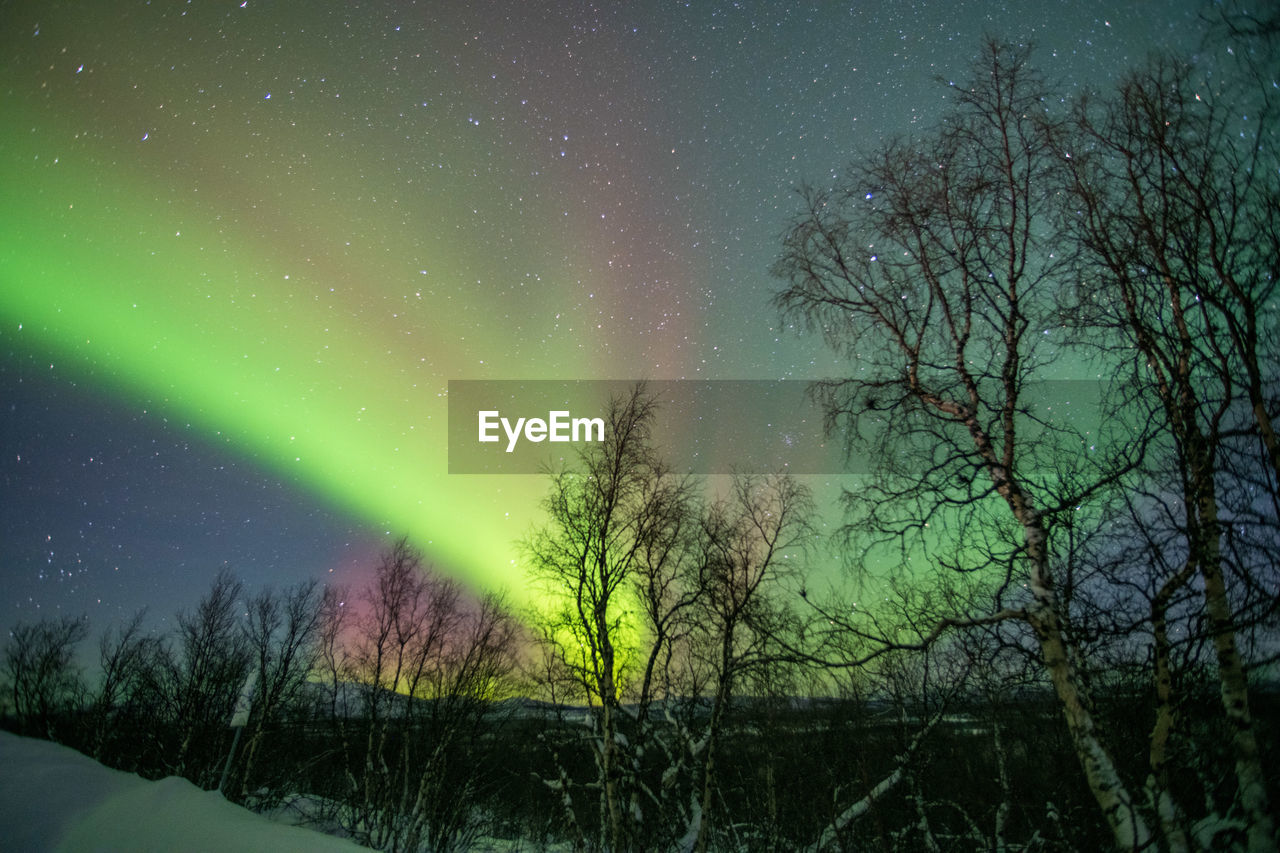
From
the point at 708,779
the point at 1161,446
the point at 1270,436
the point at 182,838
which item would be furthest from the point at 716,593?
the point at 182,838

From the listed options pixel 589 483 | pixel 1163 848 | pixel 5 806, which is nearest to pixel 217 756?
pixel 589 483

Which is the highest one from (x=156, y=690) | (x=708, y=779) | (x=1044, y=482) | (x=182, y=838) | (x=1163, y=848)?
(x=1044, y=482)

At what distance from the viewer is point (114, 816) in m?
2.94

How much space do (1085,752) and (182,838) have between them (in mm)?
6932

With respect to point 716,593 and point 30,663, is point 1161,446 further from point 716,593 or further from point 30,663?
point 30,663

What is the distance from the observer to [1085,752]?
523cm

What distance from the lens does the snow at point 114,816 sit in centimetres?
276

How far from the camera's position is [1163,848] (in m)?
5.30

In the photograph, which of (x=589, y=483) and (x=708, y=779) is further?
(x=589, y=483)

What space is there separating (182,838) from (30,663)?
174ft

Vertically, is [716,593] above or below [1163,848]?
above

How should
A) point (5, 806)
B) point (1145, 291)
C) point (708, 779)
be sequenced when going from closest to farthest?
point (5, 806) < point (1145, 291) < point (708, 779)

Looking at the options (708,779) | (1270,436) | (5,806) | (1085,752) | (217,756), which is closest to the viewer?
(5,806)

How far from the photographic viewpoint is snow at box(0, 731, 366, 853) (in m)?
2.76
